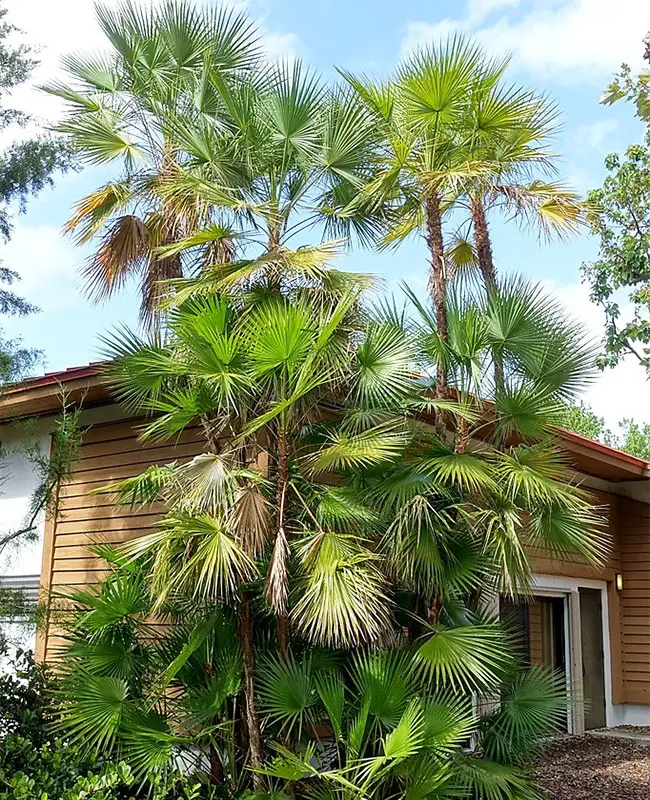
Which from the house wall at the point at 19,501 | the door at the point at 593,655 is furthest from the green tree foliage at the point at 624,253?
the house wall at the point at 19,501

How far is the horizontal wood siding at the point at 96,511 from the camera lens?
25.5 feet

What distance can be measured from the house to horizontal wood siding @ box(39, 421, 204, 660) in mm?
10

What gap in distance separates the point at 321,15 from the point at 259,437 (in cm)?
571

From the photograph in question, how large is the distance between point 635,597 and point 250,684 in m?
8.82

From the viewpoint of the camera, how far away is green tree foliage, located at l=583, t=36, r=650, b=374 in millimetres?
15852

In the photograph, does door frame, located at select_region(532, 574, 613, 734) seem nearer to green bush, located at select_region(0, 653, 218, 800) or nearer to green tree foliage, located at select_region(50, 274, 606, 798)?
green tree foliage, located at select_region(50, 274, 606, 798)

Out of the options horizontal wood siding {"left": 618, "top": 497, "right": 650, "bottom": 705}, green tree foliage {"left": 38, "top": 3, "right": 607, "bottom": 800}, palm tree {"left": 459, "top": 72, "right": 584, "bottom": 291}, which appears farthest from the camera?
horizontal wood siding {"left": 618, "top": 497, "right": 650, "bottom": 705}

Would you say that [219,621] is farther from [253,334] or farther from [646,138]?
[646,138]

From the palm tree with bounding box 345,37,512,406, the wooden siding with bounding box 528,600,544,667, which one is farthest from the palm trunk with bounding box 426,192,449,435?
the wooden siding with bounding box 528,600,544,667

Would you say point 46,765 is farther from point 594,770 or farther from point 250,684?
point 594,770

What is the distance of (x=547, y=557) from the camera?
10930 millimetres

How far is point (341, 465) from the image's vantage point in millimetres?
5781

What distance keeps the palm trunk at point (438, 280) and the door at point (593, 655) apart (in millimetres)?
7006

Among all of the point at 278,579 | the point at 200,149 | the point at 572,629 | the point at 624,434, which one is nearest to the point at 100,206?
the point at 200,149
